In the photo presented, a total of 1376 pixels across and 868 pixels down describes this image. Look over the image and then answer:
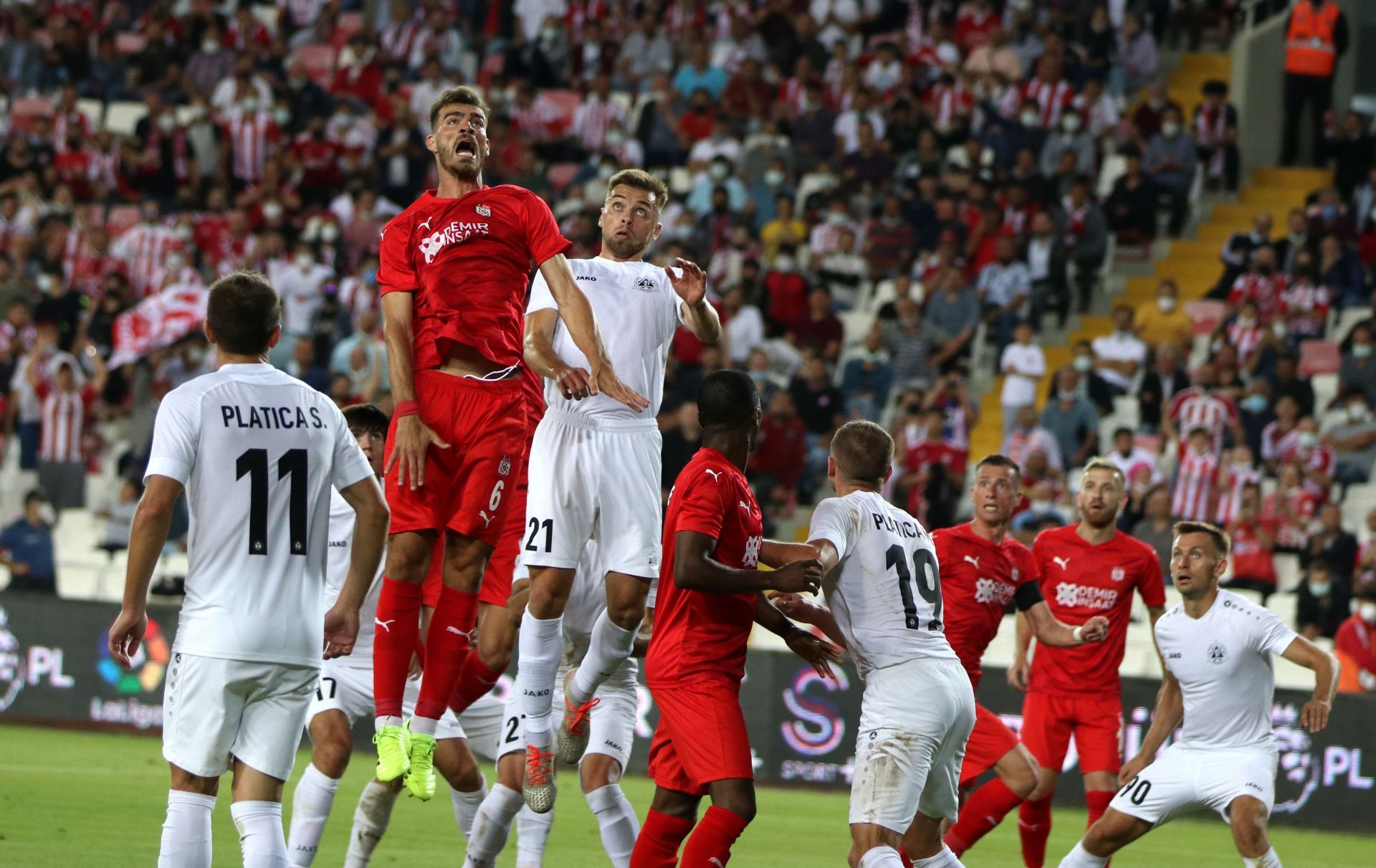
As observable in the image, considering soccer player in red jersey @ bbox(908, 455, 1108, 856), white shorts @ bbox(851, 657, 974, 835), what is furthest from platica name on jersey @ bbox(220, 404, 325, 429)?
soccer player in red jersey @ bbox(908, 455, 1108, 856)

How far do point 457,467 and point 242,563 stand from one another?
1.82 metres

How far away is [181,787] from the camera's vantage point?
720 cm

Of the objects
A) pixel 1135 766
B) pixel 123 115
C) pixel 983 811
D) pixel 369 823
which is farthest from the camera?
pixel 123 115

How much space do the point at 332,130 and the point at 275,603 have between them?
20.0 metres

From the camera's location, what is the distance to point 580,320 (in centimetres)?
860

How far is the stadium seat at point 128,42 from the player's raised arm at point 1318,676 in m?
23.1

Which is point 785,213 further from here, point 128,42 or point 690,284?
point 690,284

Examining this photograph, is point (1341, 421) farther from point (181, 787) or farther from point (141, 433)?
point (181, 787)

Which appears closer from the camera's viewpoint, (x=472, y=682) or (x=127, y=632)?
(x=127, y=632)

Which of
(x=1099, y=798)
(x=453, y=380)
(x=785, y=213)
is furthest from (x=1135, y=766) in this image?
(x=785, y=213)

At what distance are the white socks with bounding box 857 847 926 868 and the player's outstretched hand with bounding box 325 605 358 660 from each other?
2449 mm

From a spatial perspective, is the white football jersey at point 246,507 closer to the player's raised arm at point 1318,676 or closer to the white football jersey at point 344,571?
the white football jersey at point 344,571

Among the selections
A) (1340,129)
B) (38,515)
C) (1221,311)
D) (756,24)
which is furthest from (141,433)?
(1340,129)

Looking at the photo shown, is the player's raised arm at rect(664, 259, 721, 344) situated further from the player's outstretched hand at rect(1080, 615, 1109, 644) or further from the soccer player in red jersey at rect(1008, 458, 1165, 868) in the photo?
the soccer player in red jersey at rect(1008, 458, 1165, 868)
